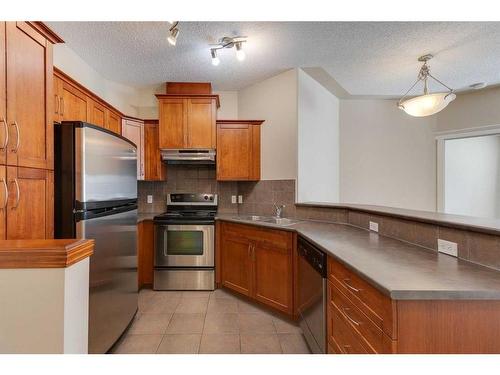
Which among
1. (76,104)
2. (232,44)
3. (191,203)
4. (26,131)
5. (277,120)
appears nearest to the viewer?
(26,131)

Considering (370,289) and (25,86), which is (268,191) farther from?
(25,86)

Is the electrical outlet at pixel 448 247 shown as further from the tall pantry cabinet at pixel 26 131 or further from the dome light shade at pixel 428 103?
the tall pantry cabinet at pixel 26 131

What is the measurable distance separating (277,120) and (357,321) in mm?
2539

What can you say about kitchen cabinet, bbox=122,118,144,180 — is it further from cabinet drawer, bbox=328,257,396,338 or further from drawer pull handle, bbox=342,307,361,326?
drawer pull handle, bbox=342,307,361,326

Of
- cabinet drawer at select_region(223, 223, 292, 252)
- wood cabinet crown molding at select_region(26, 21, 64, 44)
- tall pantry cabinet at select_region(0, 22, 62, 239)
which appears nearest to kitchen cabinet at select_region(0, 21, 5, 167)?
tall pantry cabinet at select_region(0, 22, 62, 239)

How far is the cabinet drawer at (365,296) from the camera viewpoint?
980 millimetres

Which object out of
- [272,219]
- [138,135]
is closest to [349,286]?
[272,219]

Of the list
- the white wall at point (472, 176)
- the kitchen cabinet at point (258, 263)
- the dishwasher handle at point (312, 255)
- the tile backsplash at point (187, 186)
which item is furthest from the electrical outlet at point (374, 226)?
the white wall at point (472, 176)

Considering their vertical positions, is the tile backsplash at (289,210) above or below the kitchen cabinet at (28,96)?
below

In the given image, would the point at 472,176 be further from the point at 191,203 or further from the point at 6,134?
the point at 6,134

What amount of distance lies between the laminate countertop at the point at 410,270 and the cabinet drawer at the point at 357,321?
0.20 metres

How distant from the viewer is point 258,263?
2.68 metres

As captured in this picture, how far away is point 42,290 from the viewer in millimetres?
860

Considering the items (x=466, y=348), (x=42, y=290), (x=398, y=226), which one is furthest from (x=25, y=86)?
(x=398, y=226)
